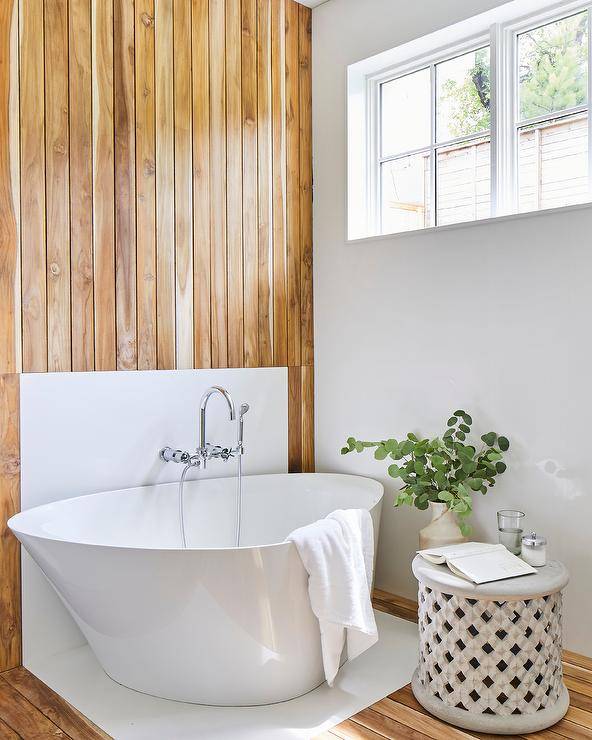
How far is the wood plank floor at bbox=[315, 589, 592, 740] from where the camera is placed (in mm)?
1903

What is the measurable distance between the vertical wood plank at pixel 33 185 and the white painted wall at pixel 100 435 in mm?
139

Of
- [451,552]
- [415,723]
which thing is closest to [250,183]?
[451,552]

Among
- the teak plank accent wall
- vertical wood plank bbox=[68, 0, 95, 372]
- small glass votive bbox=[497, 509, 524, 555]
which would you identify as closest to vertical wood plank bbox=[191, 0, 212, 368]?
the teak plank accent wall

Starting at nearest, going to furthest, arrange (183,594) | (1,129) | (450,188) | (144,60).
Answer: (183,594) < (1,129) < (144,60) < (450,188)

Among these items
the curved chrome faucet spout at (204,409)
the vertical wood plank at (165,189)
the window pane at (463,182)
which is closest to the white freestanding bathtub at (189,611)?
the curved chrome faucet spout at (204,409)

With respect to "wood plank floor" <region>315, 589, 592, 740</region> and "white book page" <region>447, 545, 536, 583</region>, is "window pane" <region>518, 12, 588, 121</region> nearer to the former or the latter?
"white book page" <region>447, 545, 536, 583</region>

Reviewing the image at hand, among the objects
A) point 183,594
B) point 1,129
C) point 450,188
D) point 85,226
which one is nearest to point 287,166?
point 450,188

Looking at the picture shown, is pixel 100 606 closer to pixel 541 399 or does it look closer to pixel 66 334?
pixel 66 334

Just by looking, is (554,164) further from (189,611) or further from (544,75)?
(189,611)

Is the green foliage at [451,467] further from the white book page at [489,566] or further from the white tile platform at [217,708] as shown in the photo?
the white tile platform at [217,708]

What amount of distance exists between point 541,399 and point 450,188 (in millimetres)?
1000

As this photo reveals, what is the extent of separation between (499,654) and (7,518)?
5.34ft

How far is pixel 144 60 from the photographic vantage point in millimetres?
2701

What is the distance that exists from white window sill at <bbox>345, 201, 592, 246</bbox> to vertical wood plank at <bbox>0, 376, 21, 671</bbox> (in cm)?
159
